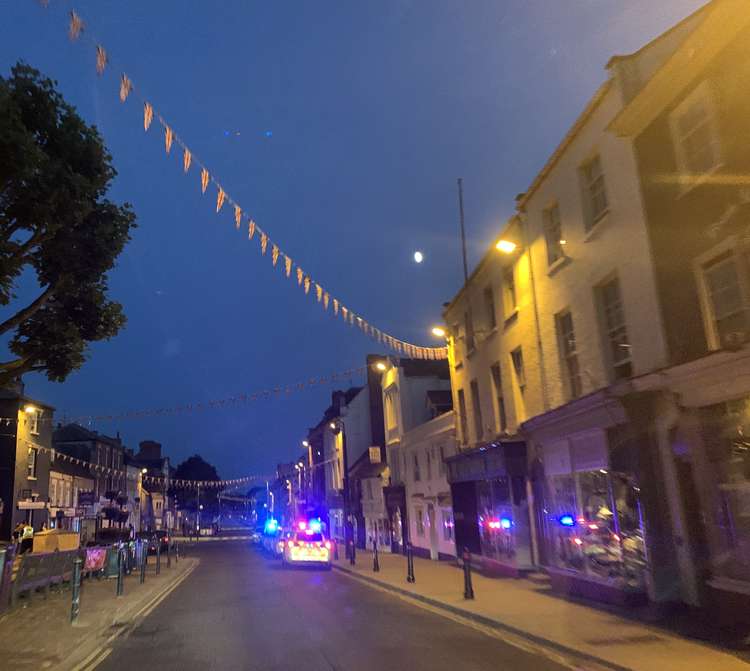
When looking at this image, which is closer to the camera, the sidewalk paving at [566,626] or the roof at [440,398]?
the sidewalk paving at [566,626]

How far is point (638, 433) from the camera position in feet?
41.3

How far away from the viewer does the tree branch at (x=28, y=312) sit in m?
11.5

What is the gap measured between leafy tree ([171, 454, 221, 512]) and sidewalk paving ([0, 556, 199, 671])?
91.8 meters

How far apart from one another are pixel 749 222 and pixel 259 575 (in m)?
20.7

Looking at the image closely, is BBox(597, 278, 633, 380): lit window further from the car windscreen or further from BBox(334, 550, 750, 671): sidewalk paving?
the car windscreen

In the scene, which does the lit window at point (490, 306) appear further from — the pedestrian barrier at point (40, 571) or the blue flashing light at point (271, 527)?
the blue flashing light at point (271, 527)

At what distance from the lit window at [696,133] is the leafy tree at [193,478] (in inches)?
4136

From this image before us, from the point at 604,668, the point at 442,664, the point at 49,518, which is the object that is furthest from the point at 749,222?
the point at 49,518

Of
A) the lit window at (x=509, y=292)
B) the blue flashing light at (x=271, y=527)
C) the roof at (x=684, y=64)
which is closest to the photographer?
the roof at (x=684, y=64)

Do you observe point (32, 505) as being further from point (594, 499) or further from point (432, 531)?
Result: point (594, 499)

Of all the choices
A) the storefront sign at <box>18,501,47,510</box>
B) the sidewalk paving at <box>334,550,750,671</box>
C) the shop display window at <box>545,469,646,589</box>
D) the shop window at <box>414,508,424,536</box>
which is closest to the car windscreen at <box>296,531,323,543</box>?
the shop window at <box>414,508,424,536</box>

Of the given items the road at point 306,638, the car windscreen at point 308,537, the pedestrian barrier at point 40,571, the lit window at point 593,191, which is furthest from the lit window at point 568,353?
the car windscreen at point 308,537

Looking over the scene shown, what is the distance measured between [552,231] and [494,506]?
9.13 meters

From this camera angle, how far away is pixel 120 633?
12.5 m
